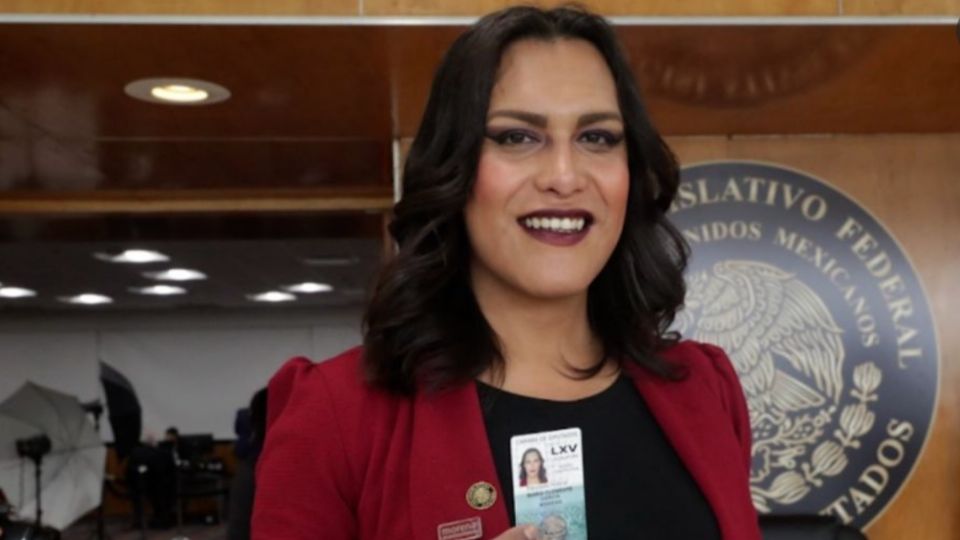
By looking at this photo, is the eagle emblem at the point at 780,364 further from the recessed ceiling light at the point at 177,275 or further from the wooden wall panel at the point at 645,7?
the recessed ceiling light at the point at 177,275

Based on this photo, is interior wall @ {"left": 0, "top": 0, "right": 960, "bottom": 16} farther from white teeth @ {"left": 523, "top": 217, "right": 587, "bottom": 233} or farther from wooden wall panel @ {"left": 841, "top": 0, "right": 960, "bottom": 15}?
white teeth @ {"left": 523, "top": 217, "right": 587, "bottom": 233}

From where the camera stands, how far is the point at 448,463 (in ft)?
3.08

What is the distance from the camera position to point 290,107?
7.65 ft

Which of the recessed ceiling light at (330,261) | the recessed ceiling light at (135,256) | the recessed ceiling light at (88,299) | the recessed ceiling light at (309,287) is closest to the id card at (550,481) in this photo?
the recessed ceiling light at (135,256)

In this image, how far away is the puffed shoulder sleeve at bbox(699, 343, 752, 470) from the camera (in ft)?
3.72

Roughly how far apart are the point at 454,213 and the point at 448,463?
0.24 m

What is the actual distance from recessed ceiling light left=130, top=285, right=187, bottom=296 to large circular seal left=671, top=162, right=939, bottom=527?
8149 mm

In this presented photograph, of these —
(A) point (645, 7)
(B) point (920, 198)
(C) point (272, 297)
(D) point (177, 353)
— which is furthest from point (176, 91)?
(D) point (177, 353)

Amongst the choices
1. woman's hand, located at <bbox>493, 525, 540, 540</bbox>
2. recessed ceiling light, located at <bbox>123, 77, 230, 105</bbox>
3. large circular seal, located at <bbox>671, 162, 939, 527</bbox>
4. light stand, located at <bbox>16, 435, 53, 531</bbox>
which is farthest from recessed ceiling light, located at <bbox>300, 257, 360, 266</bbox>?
woman's hand, located at <bbox>493, 525, 540, 540</bbox>

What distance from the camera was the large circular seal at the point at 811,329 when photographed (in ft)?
8.27

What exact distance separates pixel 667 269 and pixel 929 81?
1259 mm

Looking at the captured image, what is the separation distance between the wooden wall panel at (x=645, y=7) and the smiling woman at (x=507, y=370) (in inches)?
27.7

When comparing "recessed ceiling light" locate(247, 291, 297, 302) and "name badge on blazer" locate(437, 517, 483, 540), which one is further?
"recessed ceiling light" locate(247, 291, 297, 302)

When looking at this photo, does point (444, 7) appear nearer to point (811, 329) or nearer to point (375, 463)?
point (375, 463)
